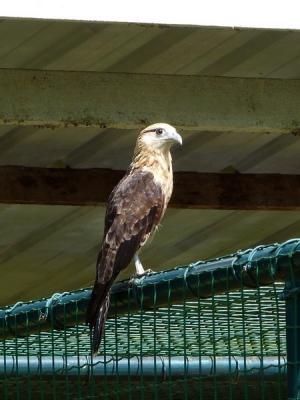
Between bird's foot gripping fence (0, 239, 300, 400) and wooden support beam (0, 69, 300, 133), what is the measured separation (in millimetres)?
1501

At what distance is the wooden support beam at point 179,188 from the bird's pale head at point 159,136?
129 centimetres

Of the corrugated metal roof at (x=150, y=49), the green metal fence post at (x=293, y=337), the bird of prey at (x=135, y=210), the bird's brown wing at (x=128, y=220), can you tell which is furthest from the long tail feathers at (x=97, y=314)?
the corrugated metal roof at (x=150, y=49)

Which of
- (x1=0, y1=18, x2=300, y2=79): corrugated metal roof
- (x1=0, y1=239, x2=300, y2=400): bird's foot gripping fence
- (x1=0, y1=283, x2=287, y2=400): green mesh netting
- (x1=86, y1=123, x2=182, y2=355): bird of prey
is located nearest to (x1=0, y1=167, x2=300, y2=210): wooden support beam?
(x1=86, y1=123, x2=182, y2=355): bird of prey

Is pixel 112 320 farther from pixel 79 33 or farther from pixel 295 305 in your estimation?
pixel 79 33

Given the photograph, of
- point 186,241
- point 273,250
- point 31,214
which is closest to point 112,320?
point 273,250

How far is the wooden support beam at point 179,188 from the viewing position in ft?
24.0

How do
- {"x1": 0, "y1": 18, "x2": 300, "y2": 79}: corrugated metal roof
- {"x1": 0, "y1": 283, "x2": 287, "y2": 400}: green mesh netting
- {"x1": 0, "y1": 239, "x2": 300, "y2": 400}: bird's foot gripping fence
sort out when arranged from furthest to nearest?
{"x1": 0, "y1": 18, "x2": 300, "y2": 79}: corrugated metal roof
{"x1": 0, "y1": 283, "x2": 287, "y2": 400}: green mesh netting
{"x1": 0, "y1": 239, "x2": 300, "y2": 400}: bird's foot gripping fence

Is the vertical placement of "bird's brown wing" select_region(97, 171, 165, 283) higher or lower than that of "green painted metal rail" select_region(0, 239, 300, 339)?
higher

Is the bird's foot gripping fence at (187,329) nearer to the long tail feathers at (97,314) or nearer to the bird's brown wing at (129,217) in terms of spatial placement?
the long tail feathers at (97,314)

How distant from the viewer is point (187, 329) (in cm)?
423

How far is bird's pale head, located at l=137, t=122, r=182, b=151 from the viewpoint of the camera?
6.08m

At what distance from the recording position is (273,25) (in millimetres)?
5086

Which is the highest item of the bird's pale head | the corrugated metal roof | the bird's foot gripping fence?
the corrugated metal roof

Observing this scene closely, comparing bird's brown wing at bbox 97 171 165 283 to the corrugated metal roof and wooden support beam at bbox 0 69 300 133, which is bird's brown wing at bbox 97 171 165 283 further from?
the corrugated metal roof
